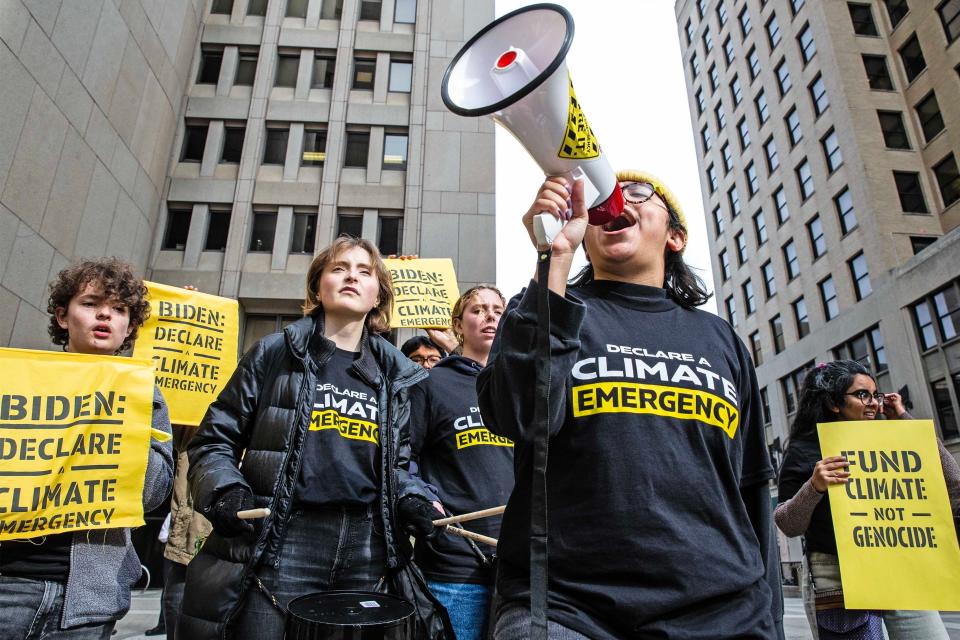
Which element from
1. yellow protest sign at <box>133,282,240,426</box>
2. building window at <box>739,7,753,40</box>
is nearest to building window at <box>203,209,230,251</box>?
yellow protest sign at <box>133,282,240,426</box>

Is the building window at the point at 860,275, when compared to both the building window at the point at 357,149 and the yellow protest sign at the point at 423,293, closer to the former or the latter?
the building window at the point at 357,149

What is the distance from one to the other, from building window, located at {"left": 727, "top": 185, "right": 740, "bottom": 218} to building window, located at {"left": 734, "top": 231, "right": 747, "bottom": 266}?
1401mm

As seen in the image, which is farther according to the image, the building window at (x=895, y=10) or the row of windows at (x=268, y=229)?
the building window at (x=895, y=10)

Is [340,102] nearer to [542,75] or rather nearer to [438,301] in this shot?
[438,301]

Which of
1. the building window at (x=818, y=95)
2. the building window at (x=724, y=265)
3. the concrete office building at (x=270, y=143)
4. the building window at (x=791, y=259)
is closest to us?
the concrete office building at (x=270, y=143)

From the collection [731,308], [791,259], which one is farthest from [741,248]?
[791,259]

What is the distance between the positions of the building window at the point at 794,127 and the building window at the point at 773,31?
4.37 metres

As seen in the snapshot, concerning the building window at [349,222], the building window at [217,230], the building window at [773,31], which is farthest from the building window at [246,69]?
the building window at [773,31]

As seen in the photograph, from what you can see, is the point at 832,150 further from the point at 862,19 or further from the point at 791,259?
the point at 862,19

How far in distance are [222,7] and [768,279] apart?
29167mm

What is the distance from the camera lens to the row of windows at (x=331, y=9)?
60.6 ft

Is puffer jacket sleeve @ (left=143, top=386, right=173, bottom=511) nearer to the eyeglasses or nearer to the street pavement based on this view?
the eyeglasses

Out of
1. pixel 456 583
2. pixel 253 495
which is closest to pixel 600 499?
pixel 253 495

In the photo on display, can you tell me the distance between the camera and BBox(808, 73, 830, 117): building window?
93.6ft
